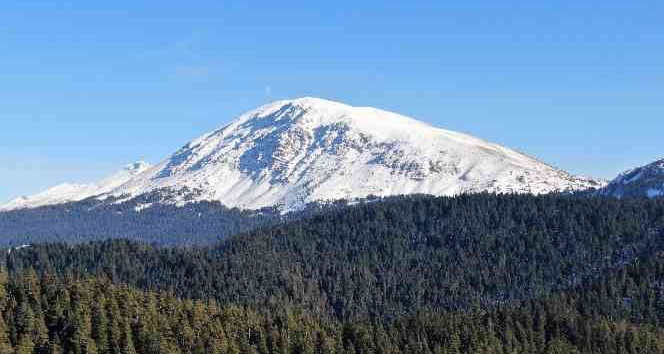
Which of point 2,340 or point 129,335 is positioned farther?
point 129,335

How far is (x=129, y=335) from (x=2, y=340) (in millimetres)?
24509

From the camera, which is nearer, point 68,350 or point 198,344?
point 68,350

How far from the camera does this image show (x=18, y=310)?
623ft

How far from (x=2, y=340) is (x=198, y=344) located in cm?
4012

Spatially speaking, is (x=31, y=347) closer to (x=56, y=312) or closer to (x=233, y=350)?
(x=56, y=312)

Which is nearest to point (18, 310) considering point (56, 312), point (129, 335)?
point (56, 312)

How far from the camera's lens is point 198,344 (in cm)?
19512

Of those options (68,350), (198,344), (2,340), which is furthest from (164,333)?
(2,340)

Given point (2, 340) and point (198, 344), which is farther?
point (198, 344)

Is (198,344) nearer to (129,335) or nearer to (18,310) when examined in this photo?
(129,335)

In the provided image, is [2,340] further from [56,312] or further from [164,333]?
[164,333]

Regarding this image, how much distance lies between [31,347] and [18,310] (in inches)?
689

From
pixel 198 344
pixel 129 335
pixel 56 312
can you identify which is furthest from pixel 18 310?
pixel 198 344

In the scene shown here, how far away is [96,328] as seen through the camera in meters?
189
